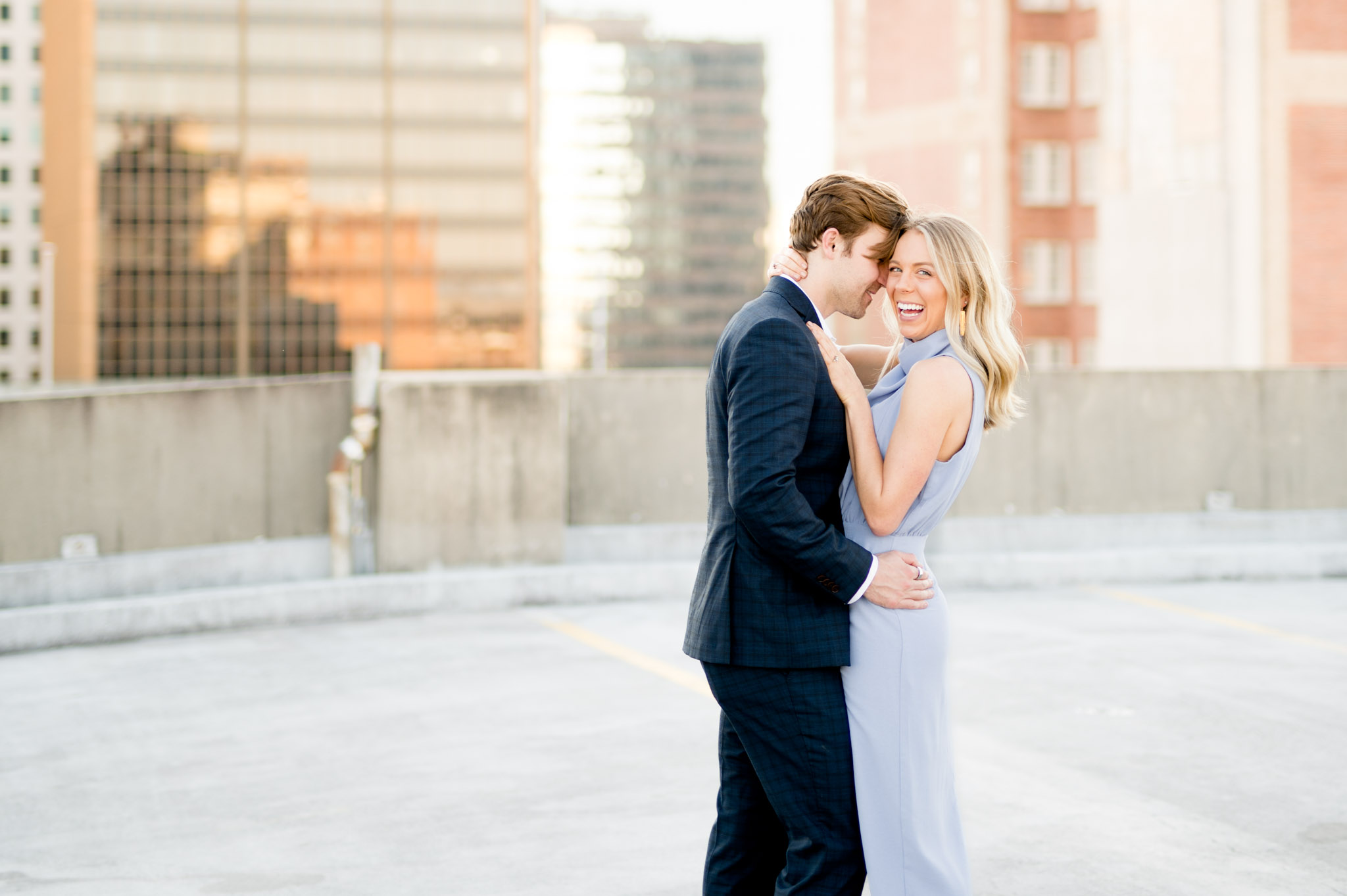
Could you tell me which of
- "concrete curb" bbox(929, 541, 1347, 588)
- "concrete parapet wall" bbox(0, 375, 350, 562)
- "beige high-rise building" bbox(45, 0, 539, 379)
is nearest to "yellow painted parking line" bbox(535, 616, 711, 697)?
"concrete parapet wall" bbox(0, 375, 350, 562)

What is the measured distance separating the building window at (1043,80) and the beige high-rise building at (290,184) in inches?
2907

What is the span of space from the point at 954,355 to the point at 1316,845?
8.72 feet

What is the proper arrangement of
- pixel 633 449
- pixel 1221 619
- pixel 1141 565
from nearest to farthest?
pixel 1221 619
pixel 1141 565
pixel 633 449

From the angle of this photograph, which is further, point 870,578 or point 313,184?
point 313,184

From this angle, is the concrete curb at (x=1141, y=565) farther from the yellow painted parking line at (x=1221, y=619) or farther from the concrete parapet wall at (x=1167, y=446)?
the concrete parapet wall at (x=1167, y=446)

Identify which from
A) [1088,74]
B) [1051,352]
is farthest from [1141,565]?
[1088,74]

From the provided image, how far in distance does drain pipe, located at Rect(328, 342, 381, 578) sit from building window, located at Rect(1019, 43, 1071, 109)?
48095 mm

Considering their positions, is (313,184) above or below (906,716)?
above

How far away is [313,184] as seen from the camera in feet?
388

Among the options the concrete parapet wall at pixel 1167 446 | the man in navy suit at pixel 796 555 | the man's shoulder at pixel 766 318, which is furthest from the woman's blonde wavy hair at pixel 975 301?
the concrete parapet wall at pixel 1167 446

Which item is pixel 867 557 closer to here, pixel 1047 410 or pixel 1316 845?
pixel 1316 845

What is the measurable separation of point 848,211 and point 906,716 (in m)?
1.14

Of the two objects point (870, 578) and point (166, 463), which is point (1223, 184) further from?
point (870, 578)

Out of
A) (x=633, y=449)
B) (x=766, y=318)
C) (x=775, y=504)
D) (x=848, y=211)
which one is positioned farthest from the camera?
(x=633, y=449)
